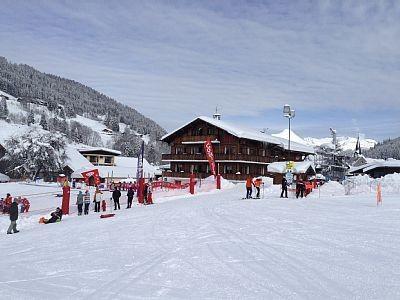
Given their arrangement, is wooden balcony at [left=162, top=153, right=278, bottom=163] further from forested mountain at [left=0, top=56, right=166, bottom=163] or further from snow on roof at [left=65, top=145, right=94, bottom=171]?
forested mountain at [left=0, top=56, right=166, bottom=163]

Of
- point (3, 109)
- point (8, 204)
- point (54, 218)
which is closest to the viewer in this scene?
point (54, 218)

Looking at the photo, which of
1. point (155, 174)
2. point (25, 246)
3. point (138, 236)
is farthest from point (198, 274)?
point (155, 174)

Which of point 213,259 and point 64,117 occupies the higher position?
point 64,117

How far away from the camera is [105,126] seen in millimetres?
189125

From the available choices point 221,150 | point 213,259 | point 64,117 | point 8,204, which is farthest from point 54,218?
point 64,117

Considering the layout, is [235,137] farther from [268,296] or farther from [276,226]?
[268,296]

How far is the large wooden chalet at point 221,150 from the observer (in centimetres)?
4998

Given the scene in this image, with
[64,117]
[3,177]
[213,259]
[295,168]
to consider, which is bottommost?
[213,259]

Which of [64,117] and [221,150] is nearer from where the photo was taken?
[221,150]

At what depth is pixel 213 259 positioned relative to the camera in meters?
9.21

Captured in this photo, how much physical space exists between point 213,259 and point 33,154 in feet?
170

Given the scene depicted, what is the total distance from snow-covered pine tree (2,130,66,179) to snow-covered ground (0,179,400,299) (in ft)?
142

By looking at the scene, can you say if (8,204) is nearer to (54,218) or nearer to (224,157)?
(54,218)

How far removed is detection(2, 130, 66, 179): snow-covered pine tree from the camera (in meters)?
56.0
